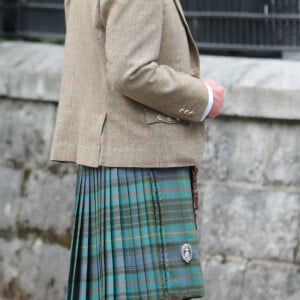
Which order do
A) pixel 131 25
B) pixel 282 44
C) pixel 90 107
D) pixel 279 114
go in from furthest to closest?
pixel 282 44 < pixel 279 114 < pixel 90 107 < pixel 131 25

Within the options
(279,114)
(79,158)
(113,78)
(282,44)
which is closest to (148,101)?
(113,78)

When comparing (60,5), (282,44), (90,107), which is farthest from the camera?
(60,5)

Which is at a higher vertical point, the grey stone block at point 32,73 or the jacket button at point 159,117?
the grey stone block at point 32,73

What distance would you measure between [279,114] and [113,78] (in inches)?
58.6

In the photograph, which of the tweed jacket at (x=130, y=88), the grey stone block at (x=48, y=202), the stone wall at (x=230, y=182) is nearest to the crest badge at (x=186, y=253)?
the tweed jacket at (x=130, y=88)

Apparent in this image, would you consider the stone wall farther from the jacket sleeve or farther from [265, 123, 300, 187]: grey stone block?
the jacket sleeve

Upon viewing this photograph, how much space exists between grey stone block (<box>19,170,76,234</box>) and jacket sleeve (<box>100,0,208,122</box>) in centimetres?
192

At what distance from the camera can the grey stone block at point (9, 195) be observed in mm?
5402

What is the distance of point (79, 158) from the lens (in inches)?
141

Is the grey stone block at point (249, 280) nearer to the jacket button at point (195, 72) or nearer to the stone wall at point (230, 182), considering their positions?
the stone wall at point (230, 182)

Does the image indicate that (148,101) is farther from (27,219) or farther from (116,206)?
(27,219)

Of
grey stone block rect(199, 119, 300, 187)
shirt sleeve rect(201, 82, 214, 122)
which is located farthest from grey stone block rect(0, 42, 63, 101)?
shirt sleeve rect(201, 82, 214, 122)

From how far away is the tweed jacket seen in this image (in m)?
3.33

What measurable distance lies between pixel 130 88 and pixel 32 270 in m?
2.27
